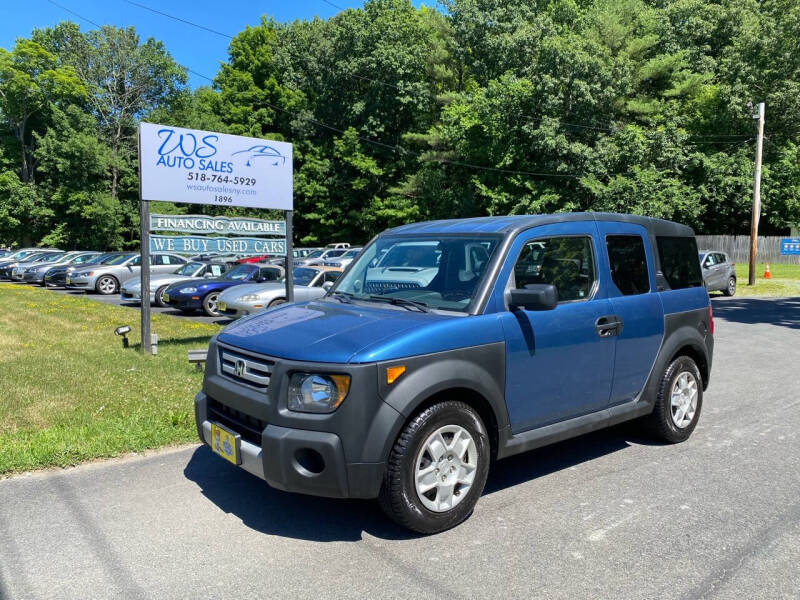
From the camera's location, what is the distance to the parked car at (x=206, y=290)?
15.8m

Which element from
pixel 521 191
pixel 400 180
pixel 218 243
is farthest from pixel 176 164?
pixel 400 180

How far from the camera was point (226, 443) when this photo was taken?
3926 millimetres

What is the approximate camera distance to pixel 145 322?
977cm

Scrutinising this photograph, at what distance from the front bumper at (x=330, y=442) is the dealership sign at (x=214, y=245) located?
744 centimetres

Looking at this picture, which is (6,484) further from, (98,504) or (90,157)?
(90,157)

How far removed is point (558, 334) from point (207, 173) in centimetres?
768

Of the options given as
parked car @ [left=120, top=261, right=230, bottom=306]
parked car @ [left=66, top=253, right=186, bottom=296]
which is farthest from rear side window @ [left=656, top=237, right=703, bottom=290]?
parked car @ [left=66, top=253, right=186, bottom=296]

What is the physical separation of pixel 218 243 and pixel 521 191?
75.7ft

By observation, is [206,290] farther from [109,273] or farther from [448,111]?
[448,111]

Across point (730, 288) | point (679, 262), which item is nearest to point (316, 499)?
point (679, 262)

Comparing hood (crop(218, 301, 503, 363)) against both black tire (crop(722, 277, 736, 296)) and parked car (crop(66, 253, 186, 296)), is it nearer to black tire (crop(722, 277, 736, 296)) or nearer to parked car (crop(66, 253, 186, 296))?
parked car (crop(66, 253, 186, 296))

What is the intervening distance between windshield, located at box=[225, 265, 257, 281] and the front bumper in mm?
13247

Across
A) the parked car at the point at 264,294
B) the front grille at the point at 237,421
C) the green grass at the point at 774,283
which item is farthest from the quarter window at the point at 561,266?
the green grass at the point at 774,283

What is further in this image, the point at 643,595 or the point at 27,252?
the point at 27,252
